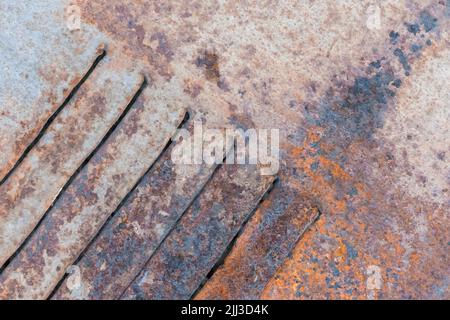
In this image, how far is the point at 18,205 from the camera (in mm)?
2791

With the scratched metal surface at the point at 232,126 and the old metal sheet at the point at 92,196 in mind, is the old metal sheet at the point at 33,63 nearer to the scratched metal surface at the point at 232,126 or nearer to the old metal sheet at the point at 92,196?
the scratched metal surface at the point at 232,126

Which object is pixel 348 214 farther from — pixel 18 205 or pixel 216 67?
pixel 18 205

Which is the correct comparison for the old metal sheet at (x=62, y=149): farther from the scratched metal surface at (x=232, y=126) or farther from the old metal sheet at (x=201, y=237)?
the old metal sheet at (x=201, y=237)

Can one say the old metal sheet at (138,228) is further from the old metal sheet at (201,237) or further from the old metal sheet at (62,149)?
the old metal sheet at (62,149)

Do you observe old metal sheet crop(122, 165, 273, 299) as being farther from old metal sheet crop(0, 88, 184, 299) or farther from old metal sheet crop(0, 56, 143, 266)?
old metal sheet crop(0, 56, 143, 266)

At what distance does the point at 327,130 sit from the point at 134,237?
1.38m

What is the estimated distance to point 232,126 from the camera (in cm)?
279

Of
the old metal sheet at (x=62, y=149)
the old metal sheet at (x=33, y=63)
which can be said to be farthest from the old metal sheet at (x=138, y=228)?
the old metal sheet at (x=33, y=63)

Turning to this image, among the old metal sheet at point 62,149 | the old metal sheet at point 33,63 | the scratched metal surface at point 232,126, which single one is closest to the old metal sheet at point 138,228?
the scratched metal surface at point 232,126

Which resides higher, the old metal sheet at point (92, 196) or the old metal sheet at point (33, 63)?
the old metal sheet at point (33, 63)

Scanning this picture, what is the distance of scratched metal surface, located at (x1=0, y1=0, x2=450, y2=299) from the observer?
2.75 m

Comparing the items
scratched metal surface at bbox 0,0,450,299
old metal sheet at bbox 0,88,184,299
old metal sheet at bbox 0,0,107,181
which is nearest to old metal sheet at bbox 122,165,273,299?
scratched metal surface at bbox 0,0,450,299

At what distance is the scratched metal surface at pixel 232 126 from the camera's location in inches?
108
